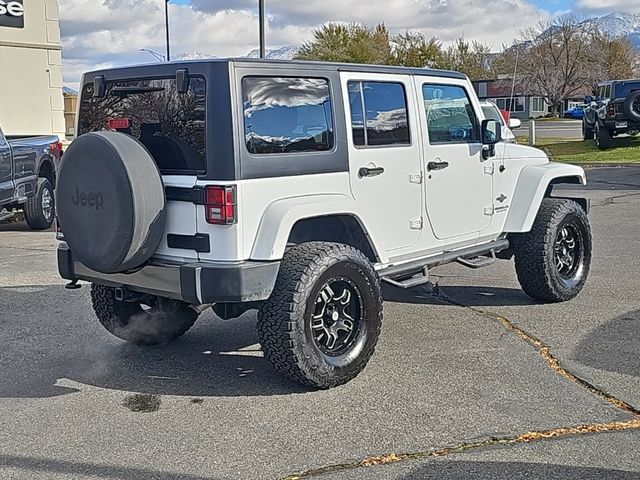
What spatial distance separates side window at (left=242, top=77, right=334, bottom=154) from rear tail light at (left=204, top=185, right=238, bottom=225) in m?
0.30

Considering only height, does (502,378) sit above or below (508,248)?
below

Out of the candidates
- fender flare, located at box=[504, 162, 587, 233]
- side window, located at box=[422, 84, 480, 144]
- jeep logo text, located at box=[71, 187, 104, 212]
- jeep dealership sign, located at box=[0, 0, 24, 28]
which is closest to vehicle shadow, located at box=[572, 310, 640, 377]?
fender flare, located at box=[504, 162, 587, 233]

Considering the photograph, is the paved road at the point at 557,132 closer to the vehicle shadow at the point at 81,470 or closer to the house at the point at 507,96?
the house at the point at 507,96

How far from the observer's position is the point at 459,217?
20.7ft

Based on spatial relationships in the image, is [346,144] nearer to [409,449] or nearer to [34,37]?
[409,449]

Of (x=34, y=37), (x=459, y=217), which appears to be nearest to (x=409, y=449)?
(x=459, y=217)

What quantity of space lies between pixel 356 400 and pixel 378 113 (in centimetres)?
200

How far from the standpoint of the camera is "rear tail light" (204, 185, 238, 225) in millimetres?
4590

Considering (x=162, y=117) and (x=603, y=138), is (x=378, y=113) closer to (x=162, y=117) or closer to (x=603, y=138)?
(x=162, y=117)

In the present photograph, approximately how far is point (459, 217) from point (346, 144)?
147 cm

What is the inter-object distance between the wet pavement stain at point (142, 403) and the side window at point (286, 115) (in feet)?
5.28

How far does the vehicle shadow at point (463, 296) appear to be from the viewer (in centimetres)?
720

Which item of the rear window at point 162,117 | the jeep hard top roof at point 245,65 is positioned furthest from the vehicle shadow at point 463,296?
the rear window at point 162,117

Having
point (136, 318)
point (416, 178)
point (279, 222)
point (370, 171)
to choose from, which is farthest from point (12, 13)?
point (279, 222)
